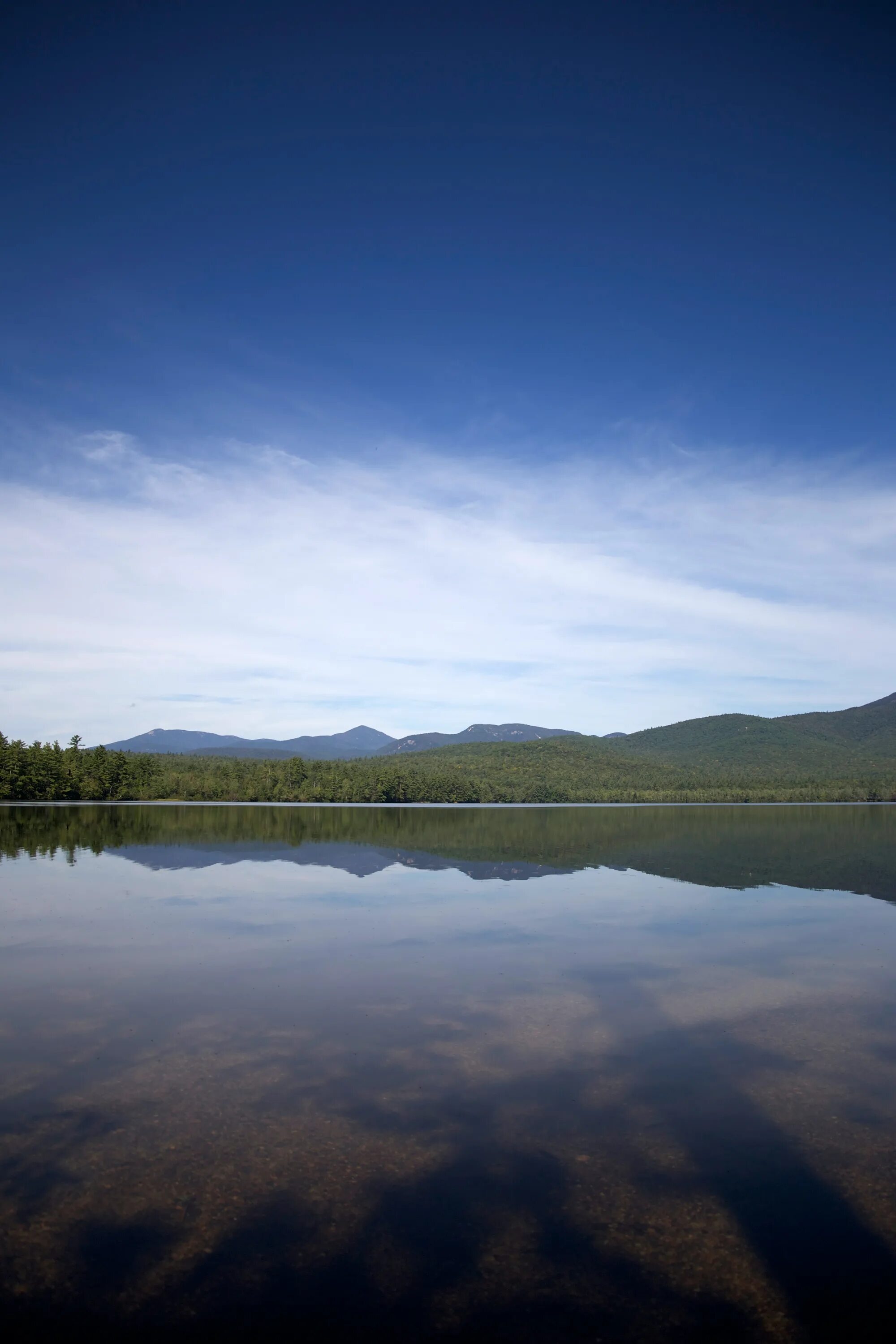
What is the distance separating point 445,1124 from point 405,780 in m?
128

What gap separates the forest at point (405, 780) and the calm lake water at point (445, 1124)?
10095 cm

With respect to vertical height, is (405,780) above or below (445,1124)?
above

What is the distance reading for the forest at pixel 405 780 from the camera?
381 feet

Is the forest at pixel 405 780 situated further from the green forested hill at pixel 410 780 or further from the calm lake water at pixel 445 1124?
the calm lake water at pixel 445 1124

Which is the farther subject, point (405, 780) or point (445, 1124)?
point (405, 780)

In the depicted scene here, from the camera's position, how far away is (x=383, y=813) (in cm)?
8475

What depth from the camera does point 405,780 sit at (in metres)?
137

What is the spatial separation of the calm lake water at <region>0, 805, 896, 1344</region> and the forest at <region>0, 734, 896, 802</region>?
331 feet

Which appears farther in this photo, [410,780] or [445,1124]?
[410,780]

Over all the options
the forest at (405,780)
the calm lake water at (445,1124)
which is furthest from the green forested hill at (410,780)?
the calm lake water at (445,1124)

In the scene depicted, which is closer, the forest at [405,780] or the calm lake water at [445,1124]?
the calm lake water at [445,1124]

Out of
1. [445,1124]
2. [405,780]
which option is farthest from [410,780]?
[445,1124]

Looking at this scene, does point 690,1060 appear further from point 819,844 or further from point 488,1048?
point 819,844

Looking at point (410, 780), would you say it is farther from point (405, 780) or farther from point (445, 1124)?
point (445, 1124)
